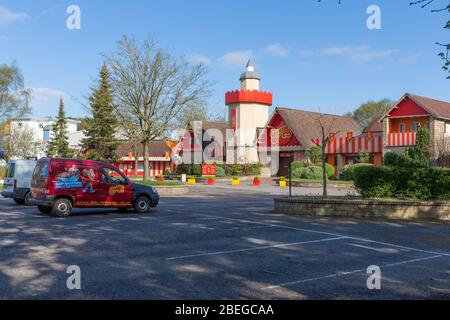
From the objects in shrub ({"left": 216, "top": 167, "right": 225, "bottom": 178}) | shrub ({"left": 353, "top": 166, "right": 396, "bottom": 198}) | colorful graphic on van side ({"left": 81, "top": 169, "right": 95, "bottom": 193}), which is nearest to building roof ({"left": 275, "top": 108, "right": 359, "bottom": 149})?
shrub ({"left": 216, "top": 167, "right": 225, "bottom": 178})

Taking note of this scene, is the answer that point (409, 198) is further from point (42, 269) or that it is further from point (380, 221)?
point (42, 269)

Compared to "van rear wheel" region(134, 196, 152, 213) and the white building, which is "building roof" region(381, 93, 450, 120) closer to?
"van rear wheel" region(134, 196, 152, 213)

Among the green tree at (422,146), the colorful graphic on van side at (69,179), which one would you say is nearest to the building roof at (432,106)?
the green tree at (422,146)

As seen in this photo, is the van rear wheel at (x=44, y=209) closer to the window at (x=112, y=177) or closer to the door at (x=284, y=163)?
the window at (x=112, y=177)

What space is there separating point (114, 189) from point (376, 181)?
9.09 meters

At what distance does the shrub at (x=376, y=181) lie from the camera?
53.9ft

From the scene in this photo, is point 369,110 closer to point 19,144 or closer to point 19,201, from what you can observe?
point 19,144

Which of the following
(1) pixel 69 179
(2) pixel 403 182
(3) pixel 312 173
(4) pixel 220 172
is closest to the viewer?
(1) pixel 69 179

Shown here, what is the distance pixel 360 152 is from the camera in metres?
44.0

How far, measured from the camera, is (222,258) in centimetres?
885

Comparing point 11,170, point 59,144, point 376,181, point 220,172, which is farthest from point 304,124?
point 376,181

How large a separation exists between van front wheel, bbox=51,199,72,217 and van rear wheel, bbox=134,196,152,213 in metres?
2.36

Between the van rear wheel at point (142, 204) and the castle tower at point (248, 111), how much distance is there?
34.2 m

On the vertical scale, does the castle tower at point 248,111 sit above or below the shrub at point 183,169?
above
